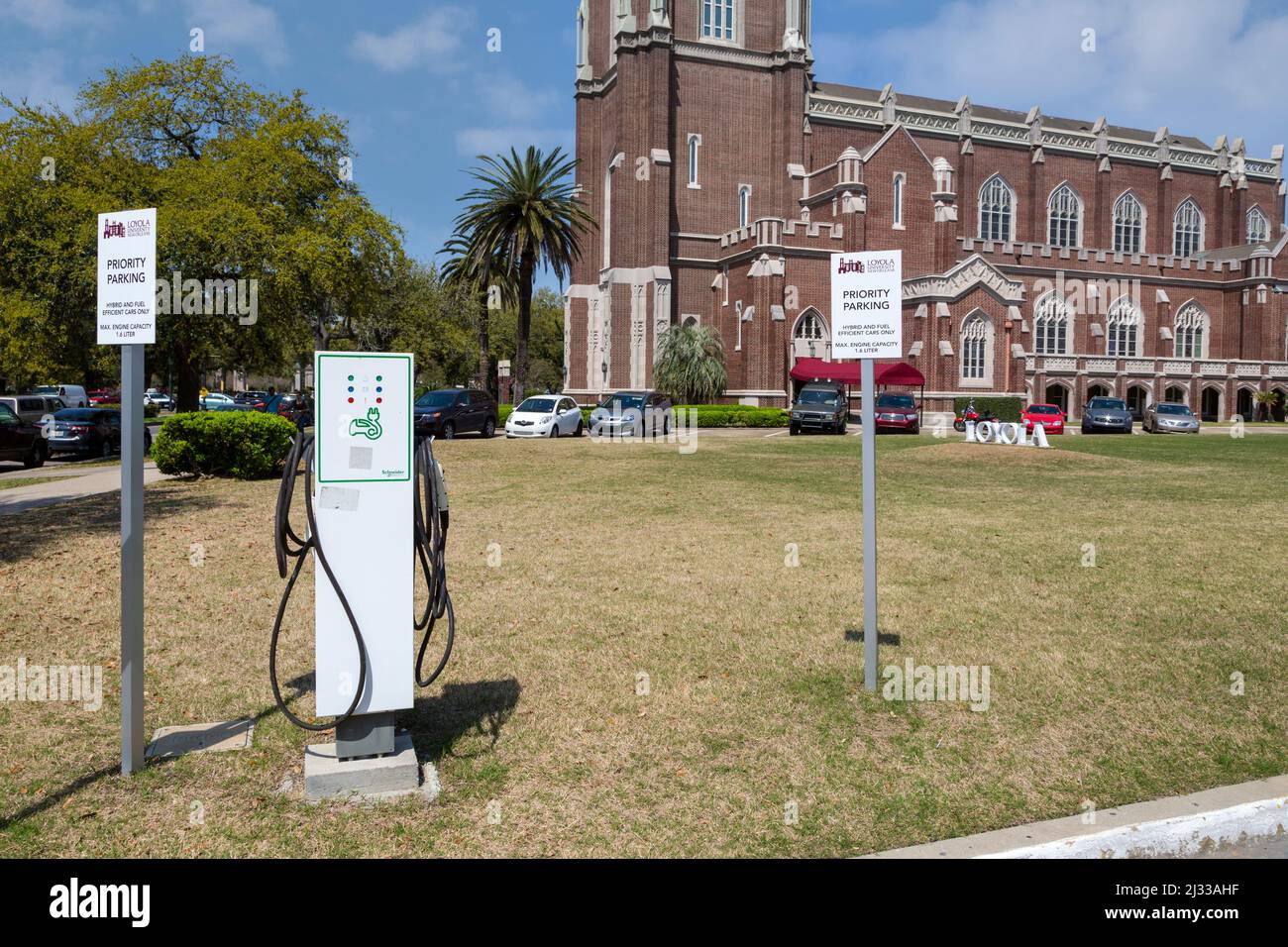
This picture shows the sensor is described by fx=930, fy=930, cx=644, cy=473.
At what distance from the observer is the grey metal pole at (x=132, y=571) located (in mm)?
4727

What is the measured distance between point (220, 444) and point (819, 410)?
2416 cm

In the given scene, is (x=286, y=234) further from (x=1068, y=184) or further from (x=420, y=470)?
(x=1068, y=184)

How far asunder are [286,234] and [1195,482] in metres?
26.0

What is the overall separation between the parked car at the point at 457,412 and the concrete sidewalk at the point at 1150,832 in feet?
88.0

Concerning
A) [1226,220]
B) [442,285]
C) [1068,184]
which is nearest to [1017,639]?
[442,285]

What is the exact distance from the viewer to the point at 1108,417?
37312 millimetres

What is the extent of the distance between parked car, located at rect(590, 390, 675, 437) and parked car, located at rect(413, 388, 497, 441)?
3.80 metres

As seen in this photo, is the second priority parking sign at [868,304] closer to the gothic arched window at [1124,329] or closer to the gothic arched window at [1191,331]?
the gothic arched window at [1124,329]

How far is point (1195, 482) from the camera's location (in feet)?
57.4

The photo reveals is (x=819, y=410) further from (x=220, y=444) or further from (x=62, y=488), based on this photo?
(x=62, y=488)

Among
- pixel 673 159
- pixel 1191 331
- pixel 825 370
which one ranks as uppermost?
pixel 673 159

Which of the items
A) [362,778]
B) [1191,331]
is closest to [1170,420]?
[1191,331]

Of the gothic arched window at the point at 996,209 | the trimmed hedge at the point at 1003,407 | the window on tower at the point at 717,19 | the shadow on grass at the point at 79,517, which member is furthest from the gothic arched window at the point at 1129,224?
the shadow on grass at the point at 79,517
